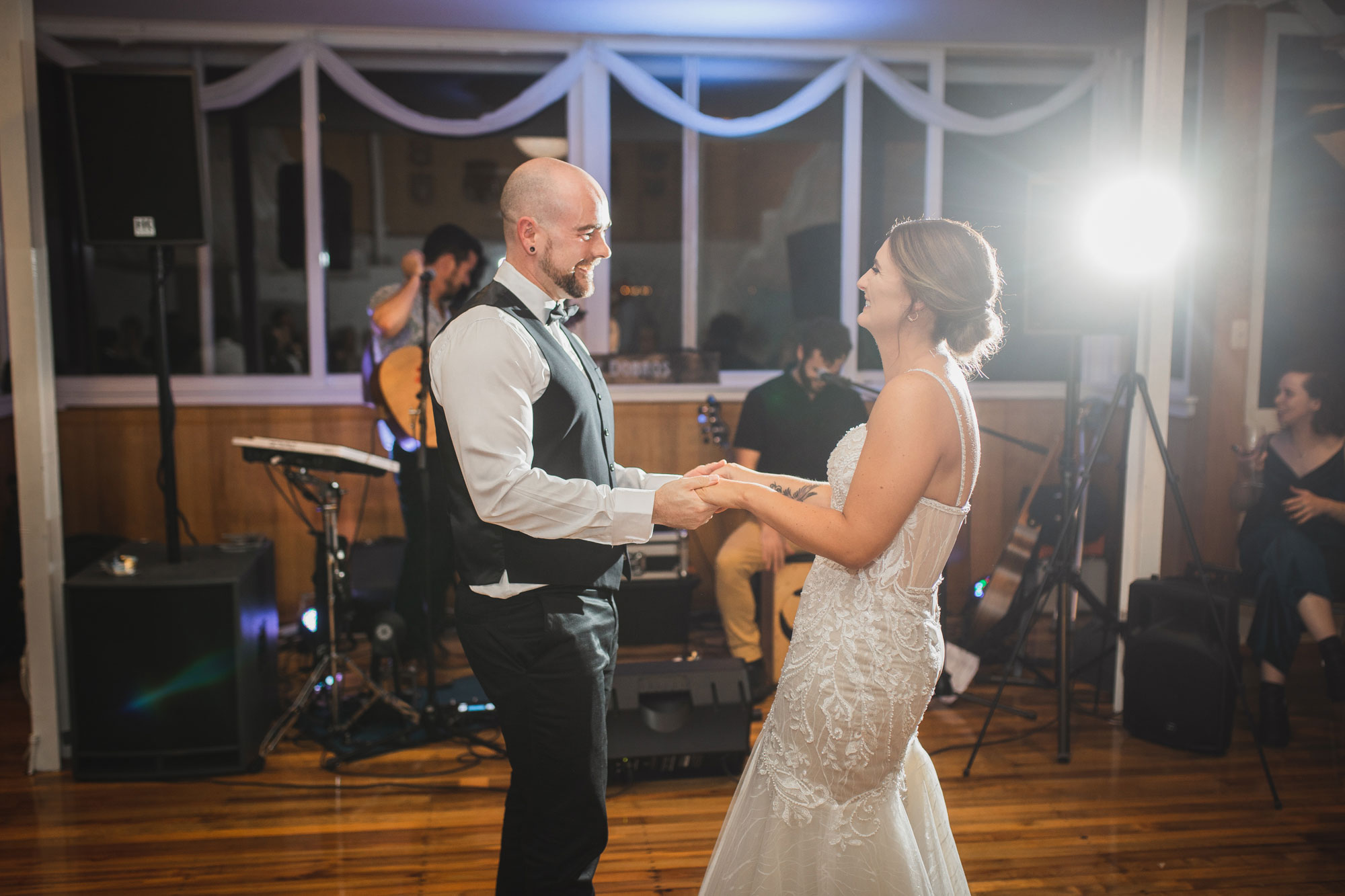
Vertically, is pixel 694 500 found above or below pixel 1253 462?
above

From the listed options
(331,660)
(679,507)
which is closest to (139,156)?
(331,660)

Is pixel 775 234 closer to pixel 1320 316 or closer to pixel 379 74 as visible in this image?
pixel 379 74

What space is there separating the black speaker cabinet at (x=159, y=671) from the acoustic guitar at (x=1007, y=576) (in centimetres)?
300

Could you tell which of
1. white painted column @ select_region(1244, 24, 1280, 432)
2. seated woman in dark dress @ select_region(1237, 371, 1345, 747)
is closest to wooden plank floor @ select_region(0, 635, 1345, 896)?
seated woman in dark dress @ select_region(1237, 371, 1345, 747)

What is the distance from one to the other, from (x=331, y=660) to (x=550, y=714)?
1971 mm

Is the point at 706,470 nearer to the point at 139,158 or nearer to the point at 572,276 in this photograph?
the point at 572,276

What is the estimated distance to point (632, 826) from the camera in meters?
2.94

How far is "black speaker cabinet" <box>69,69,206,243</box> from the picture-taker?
312 cm

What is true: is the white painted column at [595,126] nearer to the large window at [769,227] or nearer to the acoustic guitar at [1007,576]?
the large window at [769,227]

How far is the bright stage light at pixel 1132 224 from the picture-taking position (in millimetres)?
3555

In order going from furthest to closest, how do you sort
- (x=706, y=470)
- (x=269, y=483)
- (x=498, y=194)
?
1. (x=498, y=194)
2. (x=269, y=483)
3. (x=706, y=470)

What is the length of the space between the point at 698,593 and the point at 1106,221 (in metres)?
2.85

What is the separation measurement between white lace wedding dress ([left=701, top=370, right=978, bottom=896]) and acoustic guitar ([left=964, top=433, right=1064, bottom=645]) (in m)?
2.44

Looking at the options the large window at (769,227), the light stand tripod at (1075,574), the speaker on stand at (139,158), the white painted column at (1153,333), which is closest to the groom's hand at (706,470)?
the light stand tripod at (1075,574)
